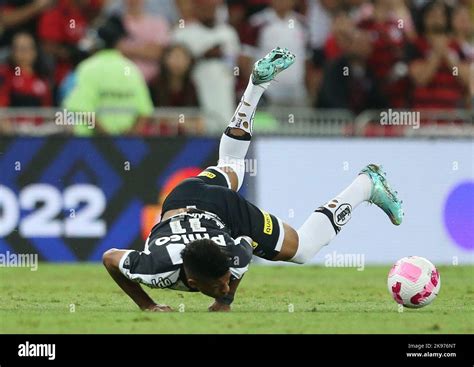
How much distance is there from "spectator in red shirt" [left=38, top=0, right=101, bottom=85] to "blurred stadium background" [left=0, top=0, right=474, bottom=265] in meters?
0.03

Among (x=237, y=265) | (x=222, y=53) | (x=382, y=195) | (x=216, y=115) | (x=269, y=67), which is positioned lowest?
(x=237, y=265)

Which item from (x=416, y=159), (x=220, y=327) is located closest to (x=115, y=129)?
(x=416, y=159)

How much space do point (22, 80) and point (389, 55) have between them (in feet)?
18.5

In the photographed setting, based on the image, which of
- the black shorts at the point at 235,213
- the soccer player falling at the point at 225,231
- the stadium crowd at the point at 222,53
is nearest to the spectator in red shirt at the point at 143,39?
the stadium crowd at the point at 222,53

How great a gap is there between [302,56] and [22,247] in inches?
225

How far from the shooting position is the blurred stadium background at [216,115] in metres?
17.9

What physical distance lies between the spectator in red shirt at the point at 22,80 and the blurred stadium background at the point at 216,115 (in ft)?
0.08

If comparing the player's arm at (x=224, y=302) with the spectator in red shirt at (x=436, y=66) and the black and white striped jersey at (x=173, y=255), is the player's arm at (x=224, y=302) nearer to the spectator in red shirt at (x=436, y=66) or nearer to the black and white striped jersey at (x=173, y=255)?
the black and white striped jersey at (x=173, y=255)

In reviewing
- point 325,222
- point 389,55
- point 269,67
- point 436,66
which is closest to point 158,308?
point 325,222

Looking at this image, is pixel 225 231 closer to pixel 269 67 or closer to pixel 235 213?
pixel 235 213

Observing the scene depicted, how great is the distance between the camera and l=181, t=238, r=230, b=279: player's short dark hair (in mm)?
11062

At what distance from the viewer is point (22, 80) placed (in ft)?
62.7

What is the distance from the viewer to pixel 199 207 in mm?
12172

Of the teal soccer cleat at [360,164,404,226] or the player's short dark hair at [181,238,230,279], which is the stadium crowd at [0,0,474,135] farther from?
the player's short dark hair at [181,238,230,279]
